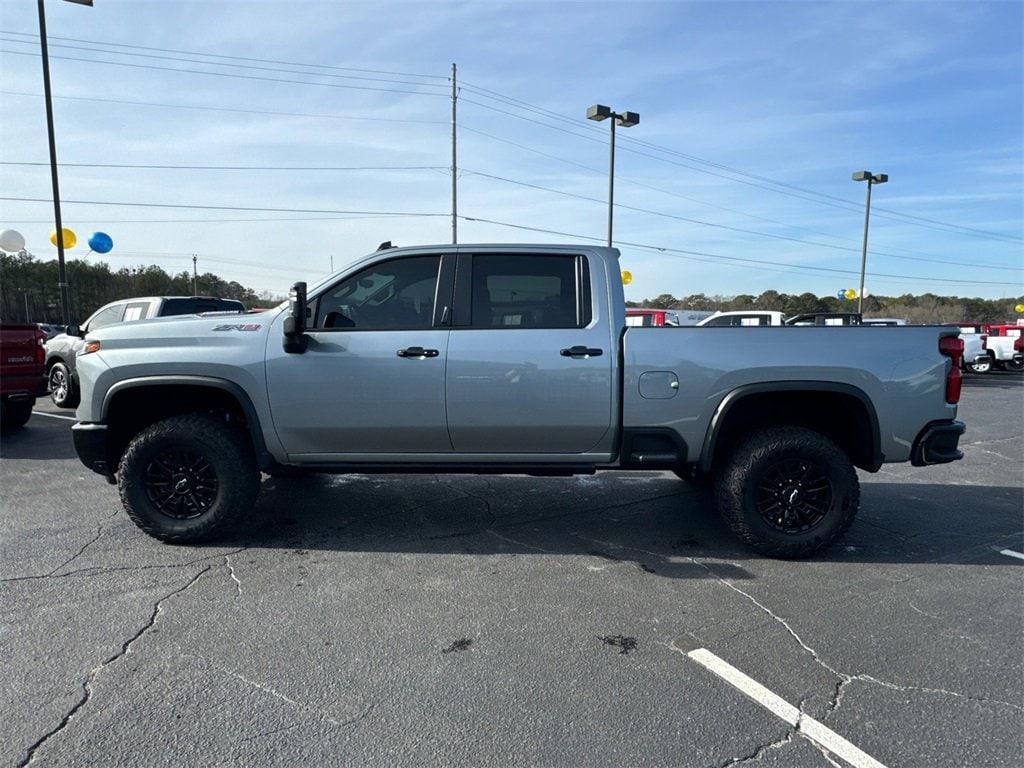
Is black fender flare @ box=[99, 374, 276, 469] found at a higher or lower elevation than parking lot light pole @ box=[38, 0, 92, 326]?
lower

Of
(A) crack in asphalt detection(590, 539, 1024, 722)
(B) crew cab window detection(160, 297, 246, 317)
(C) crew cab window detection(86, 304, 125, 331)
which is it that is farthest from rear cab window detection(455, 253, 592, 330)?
(C) crew cab window detection(86, 304, 125, 331)

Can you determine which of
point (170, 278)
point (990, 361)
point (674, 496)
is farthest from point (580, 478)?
point (170, 278)

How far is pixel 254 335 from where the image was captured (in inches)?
166

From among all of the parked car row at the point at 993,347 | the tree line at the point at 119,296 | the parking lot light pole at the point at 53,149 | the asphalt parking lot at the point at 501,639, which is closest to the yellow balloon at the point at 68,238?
the parking lot light pole at the point at 53,149

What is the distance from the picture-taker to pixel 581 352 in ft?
13.4

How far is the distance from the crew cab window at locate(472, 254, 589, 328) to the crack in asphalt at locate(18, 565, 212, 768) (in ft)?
7.80

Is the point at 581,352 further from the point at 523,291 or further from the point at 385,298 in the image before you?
the point at 385,298

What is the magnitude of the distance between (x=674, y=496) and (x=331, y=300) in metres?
3.38

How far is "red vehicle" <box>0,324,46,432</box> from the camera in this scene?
803cm

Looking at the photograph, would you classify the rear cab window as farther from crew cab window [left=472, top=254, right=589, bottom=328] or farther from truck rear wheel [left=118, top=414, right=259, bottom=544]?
truck rear wheel [left=118, top=414, right=259, bottom=544]

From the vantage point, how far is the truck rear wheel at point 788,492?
407 cm

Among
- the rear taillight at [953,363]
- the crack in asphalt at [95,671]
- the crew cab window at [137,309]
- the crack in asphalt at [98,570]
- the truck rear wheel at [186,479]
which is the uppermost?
the crew cab window at [137,309]

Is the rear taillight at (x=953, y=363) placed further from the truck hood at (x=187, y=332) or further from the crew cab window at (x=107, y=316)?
the crew cab window at (x=107, y=316)

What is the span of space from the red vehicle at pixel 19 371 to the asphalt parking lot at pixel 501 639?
3.82 m
